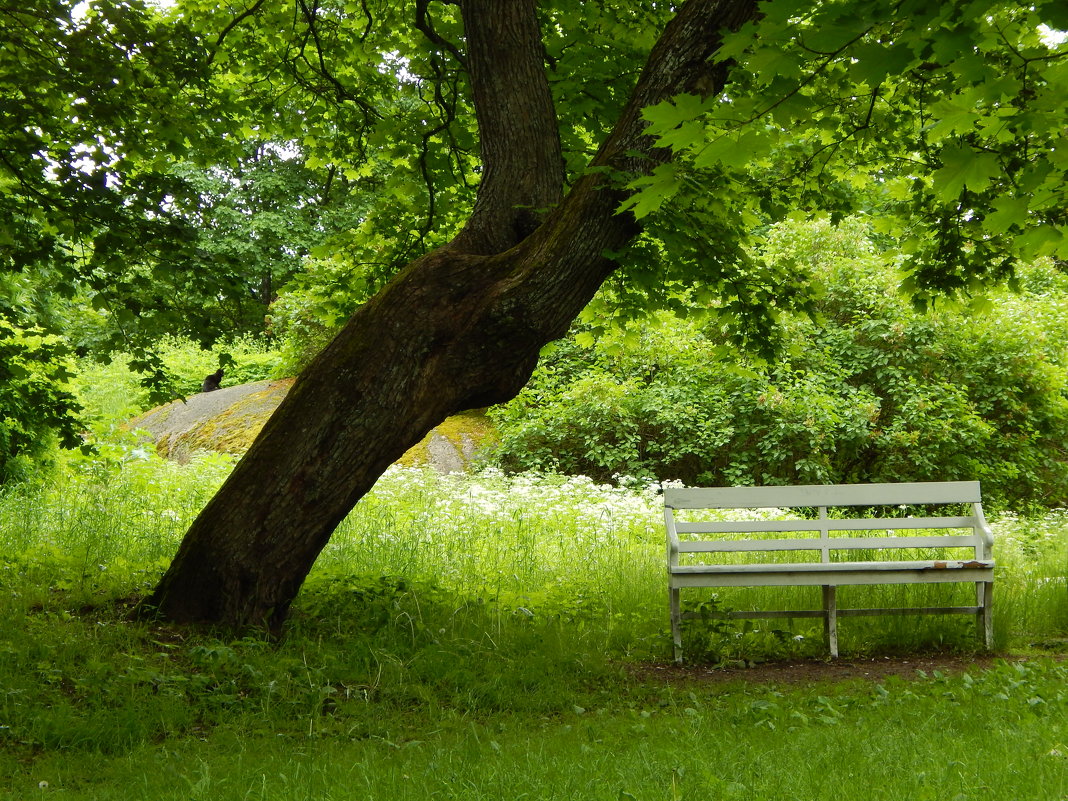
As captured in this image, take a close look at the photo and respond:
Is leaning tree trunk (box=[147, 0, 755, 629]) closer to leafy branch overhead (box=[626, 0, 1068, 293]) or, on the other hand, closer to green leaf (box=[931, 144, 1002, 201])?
leafy branch overhead (box=[626, 0, 1068, 293])

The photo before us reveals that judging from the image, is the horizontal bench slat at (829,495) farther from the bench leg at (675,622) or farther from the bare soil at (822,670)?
the bare soil at (822,670)

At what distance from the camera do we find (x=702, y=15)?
4840 mm

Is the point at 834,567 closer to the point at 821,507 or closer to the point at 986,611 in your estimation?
the point at 821,507

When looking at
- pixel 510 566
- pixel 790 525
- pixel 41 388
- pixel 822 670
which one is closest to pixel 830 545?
pixel 790 525

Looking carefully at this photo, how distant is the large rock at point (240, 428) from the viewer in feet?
43.8

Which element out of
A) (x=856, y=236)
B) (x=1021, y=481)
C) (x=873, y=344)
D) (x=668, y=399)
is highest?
(x=856, y=236)

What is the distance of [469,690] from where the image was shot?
461 centimetres

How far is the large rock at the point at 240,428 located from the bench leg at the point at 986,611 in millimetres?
7981

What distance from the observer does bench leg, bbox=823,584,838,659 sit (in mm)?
5793

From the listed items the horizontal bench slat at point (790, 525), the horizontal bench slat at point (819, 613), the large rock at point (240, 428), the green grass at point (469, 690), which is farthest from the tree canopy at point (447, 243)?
the large rock at point (240, 428)

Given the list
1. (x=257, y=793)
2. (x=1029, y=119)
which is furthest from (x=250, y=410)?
(x=1029, y=119)

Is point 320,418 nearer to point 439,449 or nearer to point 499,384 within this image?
point 499,384

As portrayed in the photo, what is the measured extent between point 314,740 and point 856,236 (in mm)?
11941

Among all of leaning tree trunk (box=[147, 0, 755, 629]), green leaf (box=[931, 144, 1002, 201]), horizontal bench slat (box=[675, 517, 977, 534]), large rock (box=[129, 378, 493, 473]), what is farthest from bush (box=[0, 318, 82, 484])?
large rock (box=[129, 378, 493, 473])
